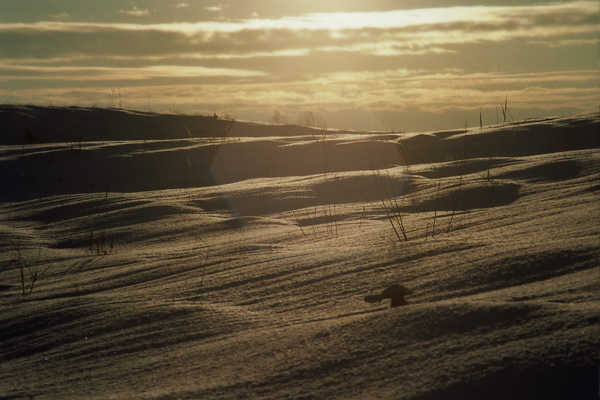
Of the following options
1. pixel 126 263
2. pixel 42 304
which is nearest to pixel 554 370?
pixel 42 304

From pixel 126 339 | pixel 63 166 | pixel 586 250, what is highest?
pixel 63 166

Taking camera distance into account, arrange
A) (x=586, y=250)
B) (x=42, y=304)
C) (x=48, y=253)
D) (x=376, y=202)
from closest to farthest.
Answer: (x=586, y=250)
(x=42, y=304)
(x=48, y=253)
(x=376, y=202)

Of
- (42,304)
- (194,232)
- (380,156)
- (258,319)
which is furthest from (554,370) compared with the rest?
(380,156)

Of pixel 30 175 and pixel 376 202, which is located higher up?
pixel 30 175

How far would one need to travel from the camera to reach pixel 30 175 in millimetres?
Answer: 6633

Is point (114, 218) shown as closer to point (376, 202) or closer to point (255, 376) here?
point (376, 202)

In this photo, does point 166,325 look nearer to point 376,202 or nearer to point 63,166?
point 376,202

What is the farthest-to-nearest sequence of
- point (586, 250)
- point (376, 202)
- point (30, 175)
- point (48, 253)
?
point (30, 175) → point (376, 202) → point (48, 253) → point (586, 250)

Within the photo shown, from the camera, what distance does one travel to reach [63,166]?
695 centimetres

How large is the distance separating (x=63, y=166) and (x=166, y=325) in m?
5.71

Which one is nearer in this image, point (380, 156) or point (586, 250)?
point (586, 250)

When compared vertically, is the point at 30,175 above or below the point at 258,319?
above

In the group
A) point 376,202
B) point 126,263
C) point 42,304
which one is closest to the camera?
point 42,304

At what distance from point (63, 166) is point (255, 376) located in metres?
6.29
